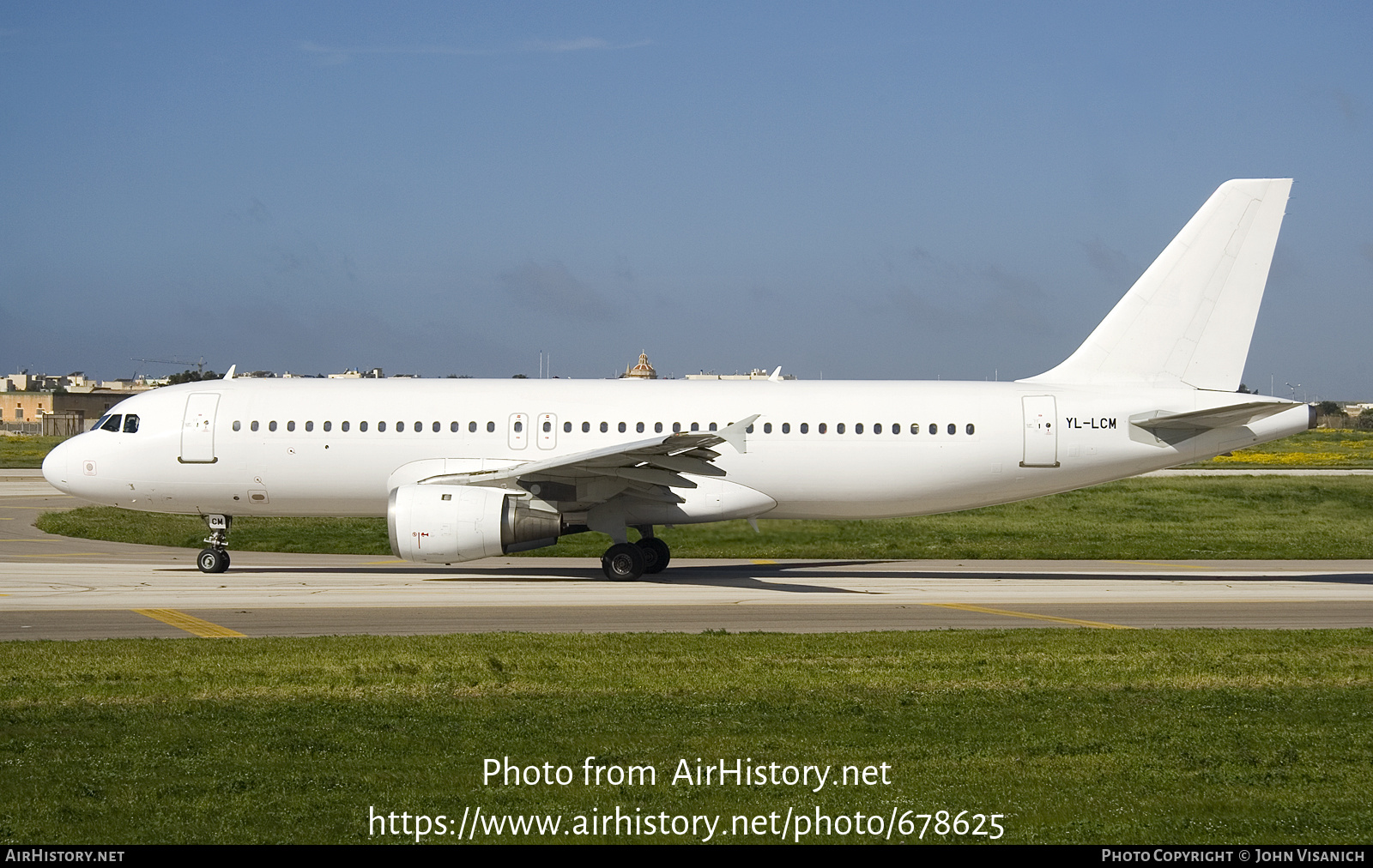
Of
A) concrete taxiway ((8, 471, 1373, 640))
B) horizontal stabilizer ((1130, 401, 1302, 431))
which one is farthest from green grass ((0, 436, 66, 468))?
horizontal stabilizer ((1130, 401, 1302, 431))

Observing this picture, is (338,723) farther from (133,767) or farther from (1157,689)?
(1157,689)

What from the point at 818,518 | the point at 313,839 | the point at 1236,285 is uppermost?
the point at 1236,285

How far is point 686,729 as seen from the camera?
10891 mm

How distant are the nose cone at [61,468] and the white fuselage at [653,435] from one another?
0.04 meters

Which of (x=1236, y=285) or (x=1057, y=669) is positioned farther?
(x=1236, y=285)

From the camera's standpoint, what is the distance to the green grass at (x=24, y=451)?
72188mm

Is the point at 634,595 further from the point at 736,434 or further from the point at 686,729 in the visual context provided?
the point at 686,729

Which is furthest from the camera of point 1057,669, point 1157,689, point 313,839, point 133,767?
point 1057,669

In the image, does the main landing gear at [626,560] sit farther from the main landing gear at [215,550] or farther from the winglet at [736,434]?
the main landing gear at [215,550]

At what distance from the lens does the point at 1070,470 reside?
25188mm

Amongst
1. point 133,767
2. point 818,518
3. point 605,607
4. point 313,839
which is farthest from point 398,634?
point 818,518

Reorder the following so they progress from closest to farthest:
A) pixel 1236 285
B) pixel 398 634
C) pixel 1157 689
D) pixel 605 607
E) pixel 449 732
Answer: pixel 449 732 → pixel 1157 689 → pixel 398 634 → pixel 605 607 → pixel 1236 285

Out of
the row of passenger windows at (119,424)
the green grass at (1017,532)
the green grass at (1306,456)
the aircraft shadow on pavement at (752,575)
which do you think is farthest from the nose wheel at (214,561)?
the green grass at (1306,456)

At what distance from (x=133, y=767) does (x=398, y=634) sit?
761 cm
